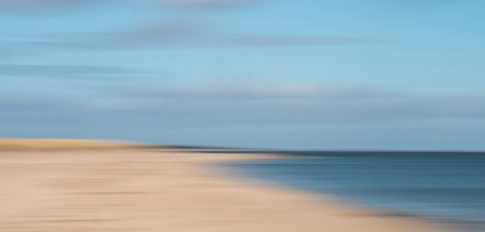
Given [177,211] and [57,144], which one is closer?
[177,211]

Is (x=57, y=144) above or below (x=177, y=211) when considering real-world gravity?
above

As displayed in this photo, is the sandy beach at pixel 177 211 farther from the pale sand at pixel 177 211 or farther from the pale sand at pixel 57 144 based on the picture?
the pale sand at pixel 57 144

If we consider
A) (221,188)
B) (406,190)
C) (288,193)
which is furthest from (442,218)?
(406,190)

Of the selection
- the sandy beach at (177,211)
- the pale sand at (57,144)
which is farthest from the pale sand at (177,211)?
the pale sand at (57,144)

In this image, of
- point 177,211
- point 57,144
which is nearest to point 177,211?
point 177,211

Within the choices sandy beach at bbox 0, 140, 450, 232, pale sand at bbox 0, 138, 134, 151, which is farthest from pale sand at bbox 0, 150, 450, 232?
pale sand at bbox 0, 138, 134, 151

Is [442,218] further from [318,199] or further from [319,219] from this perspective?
[318,199]

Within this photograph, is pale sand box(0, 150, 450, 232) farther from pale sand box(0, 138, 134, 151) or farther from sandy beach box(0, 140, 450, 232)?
pale sand box(0, 138, 134, 151)

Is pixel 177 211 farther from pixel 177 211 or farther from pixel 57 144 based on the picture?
pixel 57 144

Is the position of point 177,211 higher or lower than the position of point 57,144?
lower

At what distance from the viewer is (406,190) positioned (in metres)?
24.1

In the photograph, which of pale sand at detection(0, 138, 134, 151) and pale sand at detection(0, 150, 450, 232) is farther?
pale sand at detection(0, 138, 134, 151)

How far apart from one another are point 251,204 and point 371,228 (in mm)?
3585

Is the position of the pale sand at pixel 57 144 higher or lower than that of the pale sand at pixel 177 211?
higher
